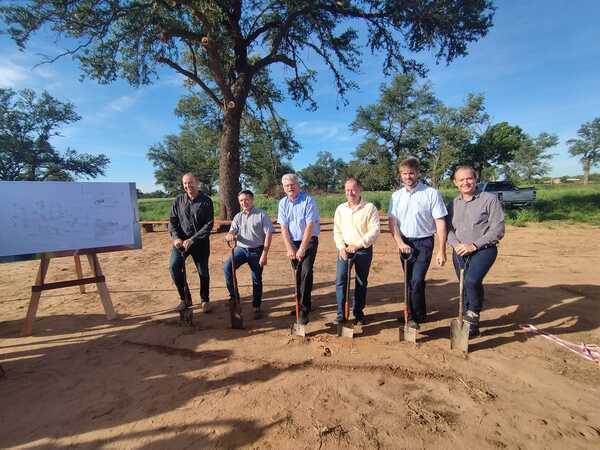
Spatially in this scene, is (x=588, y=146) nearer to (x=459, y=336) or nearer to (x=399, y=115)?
(x=399, y=115)

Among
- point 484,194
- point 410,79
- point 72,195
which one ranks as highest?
point 410,79

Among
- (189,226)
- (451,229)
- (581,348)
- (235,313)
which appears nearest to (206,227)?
(189,226)

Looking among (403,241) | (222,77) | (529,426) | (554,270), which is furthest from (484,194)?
(222,77)

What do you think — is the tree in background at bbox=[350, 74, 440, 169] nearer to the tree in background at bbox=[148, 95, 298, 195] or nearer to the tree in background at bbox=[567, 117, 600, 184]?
the tree in background at bbox=[148, 95, 298, 195]

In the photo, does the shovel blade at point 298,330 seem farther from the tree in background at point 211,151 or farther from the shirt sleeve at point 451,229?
the tree in background at point 211,151

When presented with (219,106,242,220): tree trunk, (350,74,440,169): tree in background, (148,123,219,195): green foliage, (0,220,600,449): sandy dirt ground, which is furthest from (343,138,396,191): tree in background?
(0,220,600,449): sandy dirt ground

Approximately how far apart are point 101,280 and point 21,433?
2.24 meters

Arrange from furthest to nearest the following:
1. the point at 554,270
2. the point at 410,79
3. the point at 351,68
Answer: the point at 410,79 → the point at 351,68 → the point at 554,270

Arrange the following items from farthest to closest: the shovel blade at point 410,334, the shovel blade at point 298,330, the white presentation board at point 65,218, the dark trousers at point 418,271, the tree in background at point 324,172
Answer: the tree in background at point 324,172 < the white presentation board at point 65,218 < the shovel blade at point 298,330 < the dark trousers at point 418,271 < the shovel blade at point 410,334

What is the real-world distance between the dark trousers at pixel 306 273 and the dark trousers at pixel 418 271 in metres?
1.06

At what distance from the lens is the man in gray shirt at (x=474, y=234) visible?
9.34 feet

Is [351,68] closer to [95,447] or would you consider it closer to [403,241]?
[403,241]

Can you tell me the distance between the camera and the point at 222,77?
10281 mm

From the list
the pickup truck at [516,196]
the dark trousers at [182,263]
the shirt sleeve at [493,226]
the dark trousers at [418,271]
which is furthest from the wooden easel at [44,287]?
the pickup truck at [516,196]
